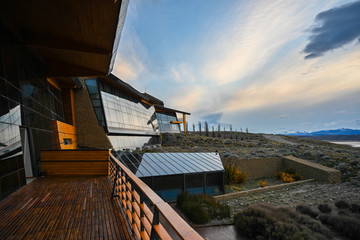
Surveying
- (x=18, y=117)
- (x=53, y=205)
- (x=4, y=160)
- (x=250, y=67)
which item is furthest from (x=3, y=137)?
(x=250, y=67)

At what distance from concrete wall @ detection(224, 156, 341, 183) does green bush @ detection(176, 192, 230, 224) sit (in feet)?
31.6

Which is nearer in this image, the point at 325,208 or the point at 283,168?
the point at 325,208

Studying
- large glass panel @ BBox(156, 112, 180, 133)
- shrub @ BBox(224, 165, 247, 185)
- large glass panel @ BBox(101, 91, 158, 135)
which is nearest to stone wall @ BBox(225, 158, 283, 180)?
shrub @ BBox(224, 165, 247, 185)

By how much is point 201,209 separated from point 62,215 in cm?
594

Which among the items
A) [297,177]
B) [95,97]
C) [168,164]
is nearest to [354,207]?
[297,177]

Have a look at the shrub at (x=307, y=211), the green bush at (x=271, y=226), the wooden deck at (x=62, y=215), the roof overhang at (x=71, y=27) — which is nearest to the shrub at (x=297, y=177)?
the shrub at (x=307, y=211)

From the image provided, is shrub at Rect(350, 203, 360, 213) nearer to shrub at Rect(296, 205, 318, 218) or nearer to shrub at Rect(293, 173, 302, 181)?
shrub at Rect(296, 205, 318, 218)

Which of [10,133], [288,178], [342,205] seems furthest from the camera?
[288,178]

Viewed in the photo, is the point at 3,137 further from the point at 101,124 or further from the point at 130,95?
the point at 130,95

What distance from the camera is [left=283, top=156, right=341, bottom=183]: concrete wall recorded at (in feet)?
49.3

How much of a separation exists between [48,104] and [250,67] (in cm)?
1456

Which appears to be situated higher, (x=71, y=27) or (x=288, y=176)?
(x=71, y=27)

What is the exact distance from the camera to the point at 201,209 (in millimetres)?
8219

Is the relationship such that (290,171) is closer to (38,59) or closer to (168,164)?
(168,164)
